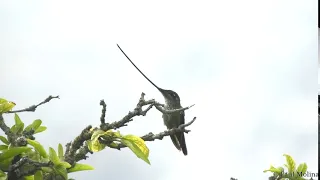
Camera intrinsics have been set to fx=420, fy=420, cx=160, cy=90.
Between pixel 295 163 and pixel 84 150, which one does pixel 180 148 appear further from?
pixel 84 150

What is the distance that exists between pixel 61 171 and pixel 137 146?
377mm

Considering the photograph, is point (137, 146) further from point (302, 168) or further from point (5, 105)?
point (302, 168)

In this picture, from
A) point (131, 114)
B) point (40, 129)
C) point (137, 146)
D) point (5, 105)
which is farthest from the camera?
point (40, 129)

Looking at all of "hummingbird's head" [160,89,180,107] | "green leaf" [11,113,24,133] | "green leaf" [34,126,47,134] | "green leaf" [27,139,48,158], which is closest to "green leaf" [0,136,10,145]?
"green leaf" [11,113,24,133]

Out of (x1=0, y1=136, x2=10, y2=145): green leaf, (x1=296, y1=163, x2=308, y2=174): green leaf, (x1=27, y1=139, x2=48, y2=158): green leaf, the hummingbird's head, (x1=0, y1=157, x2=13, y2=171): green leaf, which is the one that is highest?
the hummingbird's head

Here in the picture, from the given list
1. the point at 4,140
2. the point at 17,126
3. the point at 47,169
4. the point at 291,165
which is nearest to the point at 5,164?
the point at 47,169

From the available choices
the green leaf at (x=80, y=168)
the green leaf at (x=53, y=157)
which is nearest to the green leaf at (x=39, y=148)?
the green leaf at (x=53, y=157)

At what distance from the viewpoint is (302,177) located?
137 inches

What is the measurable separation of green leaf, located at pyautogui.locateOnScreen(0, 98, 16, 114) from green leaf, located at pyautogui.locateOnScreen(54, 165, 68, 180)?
66cm

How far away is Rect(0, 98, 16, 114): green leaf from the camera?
2.38 meters

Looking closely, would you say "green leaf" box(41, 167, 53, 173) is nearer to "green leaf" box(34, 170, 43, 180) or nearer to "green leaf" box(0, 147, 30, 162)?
"green leaf" box(34, 170, 43, 180)

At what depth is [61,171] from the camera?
1.91 meters

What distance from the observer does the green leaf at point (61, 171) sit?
1.91m

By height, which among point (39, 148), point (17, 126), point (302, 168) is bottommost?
point (39, 148)
